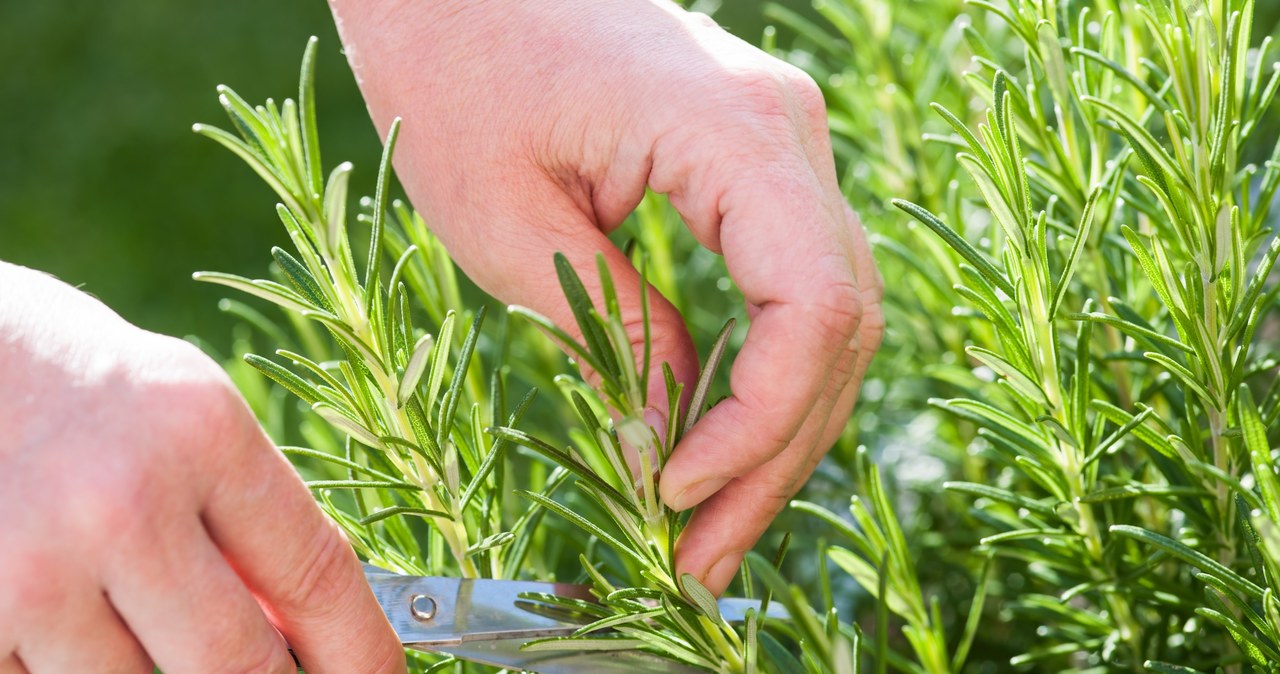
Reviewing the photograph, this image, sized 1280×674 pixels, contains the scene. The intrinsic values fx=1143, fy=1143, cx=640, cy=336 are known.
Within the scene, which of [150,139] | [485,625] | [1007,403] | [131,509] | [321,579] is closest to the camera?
[131,509]

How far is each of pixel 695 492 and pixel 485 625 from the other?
0.70 feet

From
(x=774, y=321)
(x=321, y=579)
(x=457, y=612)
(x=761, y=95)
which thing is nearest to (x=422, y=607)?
(x=457, y=612)

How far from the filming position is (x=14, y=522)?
734 millimetres

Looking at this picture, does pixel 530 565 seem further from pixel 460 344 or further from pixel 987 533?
pixel 987 533

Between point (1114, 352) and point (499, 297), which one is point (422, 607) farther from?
point (1114, 352)

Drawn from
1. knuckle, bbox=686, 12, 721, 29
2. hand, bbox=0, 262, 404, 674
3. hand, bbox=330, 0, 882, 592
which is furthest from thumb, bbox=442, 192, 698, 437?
hand, bbox=0, 262, 404, 674

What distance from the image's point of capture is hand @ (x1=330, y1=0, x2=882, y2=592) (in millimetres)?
909

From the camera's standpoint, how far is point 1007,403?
122 centimetres

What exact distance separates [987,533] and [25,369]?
1.08 meters

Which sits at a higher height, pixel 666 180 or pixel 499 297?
pixel 666 180

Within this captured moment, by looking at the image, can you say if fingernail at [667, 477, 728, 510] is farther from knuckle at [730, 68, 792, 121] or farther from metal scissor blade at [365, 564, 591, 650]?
knuckle at [730, 68, 792, 121]

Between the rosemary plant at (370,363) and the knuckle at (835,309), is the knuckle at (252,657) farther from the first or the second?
the knuckle at (835,309)

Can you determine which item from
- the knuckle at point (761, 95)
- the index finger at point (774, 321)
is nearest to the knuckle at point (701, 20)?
the knuckle at point (761, 95)

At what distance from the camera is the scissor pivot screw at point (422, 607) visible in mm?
957
